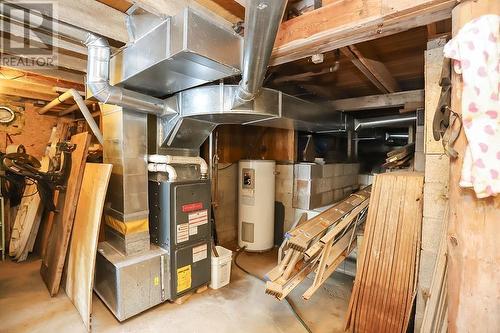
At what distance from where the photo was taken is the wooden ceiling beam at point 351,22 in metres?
1.23

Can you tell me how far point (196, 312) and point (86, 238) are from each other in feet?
3.93

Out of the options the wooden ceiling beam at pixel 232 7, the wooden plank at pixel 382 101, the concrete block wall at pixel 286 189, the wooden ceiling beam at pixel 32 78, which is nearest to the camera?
the wooden ceiling beam at pixel 232 7

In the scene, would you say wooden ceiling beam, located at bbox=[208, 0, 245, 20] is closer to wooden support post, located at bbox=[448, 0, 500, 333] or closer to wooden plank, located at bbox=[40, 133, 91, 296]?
wooden support post, located at bbox=[448, 0, 500, 333]

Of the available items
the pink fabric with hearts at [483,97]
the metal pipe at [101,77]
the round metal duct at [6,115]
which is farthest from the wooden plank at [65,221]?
the pink fabric with hearts at [483,97]

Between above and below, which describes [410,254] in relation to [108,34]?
below

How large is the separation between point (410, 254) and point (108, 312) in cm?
257

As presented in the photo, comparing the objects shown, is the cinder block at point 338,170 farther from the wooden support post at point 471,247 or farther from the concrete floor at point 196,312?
the wooden support post at point 471,247

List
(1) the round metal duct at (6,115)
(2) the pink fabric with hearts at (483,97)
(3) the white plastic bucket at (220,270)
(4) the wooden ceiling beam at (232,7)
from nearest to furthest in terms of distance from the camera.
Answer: (2) the pink fabric with hearts at (483,97)
(4) the wooden ceiling beam at (232,7)
(3) the white plastic bucket at (220,270)
(1) the round metal duct at (6,115)

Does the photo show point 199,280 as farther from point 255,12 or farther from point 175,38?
point 255,12

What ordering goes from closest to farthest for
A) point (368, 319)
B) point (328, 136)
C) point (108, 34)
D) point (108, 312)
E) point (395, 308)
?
1. point (108, 34)
2. point (395, 308)
3. point (368, 319)
4. point (108, 312)
5. point (328, 136)

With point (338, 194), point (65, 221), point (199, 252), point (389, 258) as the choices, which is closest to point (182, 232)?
point (199, 252)

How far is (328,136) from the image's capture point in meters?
5.14

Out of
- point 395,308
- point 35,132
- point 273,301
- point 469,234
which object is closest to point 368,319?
point 395,308

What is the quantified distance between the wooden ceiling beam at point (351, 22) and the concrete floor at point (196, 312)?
218cm
